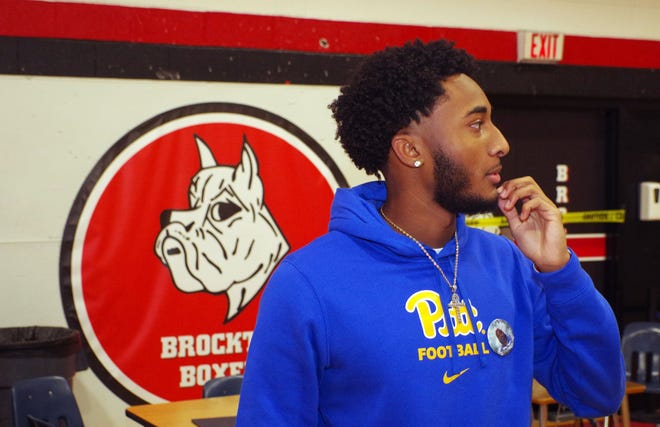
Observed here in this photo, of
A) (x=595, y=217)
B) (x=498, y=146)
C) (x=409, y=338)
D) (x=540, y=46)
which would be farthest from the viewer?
(x=595, y=217)

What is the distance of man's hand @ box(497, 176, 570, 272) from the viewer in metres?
1.72

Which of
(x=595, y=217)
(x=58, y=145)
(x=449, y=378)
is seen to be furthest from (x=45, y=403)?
(x=595, y=217)

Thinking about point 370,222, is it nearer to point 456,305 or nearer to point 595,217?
point 456,305

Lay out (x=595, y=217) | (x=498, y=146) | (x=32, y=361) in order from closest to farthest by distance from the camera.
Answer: (x=498, y=146), (x=32, y=361), (x=595, y=217)

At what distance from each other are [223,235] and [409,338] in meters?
3.90

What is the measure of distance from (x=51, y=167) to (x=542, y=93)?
3385mm

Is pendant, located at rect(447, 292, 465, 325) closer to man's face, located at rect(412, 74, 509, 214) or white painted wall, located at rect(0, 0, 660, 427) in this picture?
man's face, located at rect(412, 74, 509, 214)

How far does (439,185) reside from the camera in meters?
1.76

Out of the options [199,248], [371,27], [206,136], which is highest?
[371,27]

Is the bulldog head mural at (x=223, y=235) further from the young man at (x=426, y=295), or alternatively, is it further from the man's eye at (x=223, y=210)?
the young man at (x=426, y=295)

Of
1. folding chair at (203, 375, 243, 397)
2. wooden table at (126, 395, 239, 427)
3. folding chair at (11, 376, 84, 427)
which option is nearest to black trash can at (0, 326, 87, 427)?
folding chair at (11, 376, 84, 427)

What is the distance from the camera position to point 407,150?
1.78 metres

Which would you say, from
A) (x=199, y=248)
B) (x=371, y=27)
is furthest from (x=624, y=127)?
(x=199, y=248)

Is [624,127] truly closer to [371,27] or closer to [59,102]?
[371,27]
